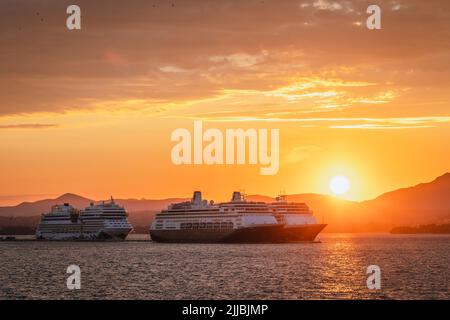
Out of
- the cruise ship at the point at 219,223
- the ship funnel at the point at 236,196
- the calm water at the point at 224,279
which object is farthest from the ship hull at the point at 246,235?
the calm water at the point at 224,279

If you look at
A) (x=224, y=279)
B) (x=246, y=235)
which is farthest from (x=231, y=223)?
(x=224, y=279)

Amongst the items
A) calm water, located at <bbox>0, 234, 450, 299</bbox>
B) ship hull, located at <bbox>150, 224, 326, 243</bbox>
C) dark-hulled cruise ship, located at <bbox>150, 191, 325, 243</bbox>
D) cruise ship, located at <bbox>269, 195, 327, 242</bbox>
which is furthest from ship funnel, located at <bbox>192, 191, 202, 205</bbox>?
calm water, located at <bbox>0, 234, 450, 299</bbox>

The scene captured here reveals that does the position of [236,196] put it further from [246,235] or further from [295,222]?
[295,222]

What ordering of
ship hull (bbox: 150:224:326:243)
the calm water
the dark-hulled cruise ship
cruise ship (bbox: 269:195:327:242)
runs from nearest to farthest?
Answer: 1. the calm water
2. ship hull (bbox: 150:224:326:243)
3. the dark-hulled cruise ship
4. cruise ship (bbox: 269:195:327:242)

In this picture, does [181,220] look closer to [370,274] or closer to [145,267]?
[145,267]

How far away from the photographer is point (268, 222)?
17462 centimetres

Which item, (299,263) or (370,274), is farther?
(299,263)

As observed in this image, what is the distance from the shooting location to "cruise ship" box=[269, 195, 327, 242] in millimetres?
176375

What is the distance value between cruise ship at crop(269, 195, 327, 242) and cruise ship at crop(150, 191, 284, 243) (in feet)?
9.49

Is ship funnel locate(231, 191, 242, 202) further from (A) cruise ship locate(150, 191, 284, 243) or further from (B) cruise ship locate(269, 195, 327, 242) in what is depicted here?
(B) cruise ship locate(269, 195, 327, 242)

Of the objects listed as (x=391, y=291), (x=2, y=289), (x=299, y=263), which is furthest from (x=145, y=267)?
(x=391, y=291)

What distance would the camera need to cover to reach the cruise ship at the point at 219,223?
170m

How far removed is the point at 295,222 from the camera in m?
182
